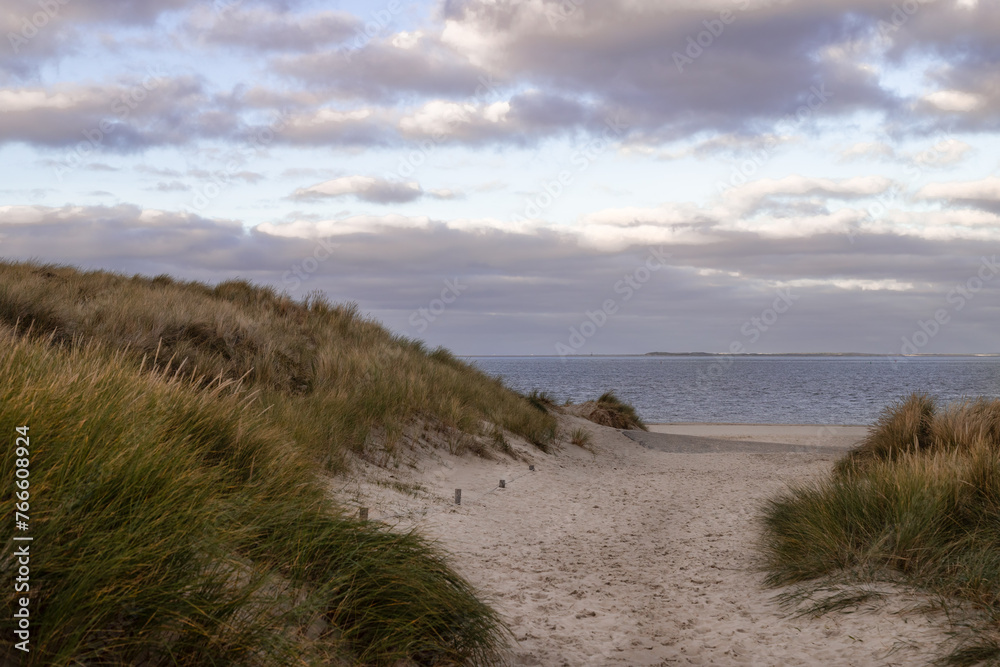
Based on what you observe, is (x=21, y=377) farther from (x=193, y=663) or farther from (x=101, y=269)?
(x=101, y=269)

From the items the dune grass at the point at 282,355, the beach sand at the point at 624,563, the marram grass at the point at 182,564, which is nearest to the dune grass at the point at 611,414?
the dune grass at the point at 282,355

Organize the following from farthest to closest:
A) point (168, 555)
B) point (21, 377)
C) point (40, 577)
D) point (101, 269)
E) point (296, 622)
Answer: point (101, 269)
point (21, 377)
point (296, 622)
point (168, 555)
point (40, 577)

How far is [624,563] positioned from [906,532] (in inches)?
110

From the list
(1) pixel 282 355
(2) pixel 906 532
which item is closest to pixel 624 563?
(2) pixel 906 532

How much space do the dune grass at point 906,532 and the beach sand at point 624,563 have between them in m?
0.33

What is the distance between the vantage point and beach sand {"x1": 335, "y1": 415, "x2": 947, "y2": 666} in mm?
4758

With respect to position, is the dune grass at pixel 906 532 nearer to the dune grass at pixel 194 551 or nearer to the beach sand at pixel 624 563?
the beach sand at pixel 624 563

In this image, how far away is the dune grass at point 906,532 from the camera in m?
5.08

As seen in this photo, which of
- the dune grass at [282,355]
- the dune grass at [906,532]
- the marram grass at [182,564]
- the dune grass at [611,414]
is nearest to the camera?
the marram grass at [182,564]

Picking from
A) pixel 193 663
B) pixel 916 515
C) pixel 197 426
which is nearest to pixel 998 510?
pixel 916 515

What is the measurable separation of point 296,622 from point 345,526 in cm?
102

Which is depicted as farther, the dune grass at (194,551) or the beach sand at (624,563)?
the beach sand at (624,563)

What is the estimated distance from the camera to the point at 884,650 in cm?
440

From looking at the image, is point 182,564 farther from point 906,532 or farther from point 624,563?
point 906,532
